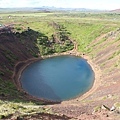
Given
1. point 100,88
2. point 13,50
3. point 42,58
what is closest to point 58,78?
point 100,88

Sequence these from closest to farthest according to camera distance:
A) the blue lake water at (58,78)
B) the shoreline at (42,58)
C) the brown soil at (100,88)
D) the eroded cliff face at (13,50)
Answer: the brown soil at (100,88), the shoreline at (42,58), the blue lake water at (58,78), the eroded cliff face at (13,50)

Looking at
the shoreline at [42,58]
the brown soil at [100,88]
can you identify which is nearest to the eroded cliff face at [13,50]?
the shoreline at [42,58]

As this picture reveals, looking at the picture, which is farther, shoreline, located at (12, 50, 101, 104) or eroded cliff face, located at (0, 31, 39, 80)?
eroded cliff face, located at (0, 31, 39, 80)

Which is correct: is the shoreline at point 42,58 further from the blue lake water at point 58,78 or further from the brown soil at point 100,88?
the blue lake water at point 58,78

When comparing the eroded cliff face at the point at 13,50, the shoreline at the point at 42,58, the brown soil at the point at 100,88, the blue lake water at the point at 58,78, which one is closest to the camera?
the brown soil at the point at 100,88

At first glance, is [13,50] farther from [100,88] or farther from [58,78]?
[100,88]

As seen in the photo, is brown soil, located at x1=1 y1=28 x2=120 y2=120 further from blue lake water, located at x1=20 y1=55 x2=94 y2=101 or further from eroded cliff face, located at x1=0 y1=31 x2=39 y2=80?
eroded cliff face, located at x1=0 y1=31 x2=39 y2=80

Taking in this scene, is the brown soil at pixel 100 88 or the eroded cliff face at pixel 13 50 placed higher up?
the eroded cliff face at pixel 13 50

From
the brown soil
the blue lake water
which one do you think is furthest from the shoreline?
the blue lake water

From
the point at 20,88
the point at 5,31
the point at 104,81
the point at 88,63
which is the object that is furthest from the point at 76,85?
the point at 5,31
